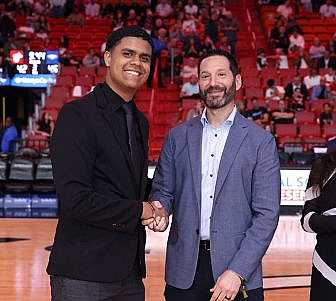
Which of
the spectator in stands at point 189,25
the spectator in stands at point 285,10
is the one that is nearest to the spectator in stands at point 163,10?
the spectator in stands at point 189,25

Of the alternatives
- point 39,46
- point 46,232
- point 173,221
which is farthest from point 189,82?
point 173,221

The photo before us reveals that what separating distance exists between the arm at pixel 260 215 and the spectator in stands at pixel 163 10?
45.7 feet

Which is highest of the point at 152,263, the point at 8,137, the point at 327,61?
the point at 327,61

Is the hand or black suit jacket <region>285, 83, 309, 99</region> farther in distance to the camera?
black suit jacket <region>285, 83, 309, 99</region>

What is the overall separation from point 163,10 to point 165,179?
13922 mm

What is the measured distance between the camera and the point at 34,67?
1323 cm

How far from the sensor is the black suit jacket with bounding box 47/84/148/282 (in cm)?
233

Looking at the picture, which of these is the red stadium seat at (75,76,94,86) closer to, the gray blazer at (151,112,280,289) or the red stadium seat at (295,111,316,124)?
the red stadium seat at (295,111,316,124)

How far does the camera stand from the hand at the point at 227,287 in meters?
2.53

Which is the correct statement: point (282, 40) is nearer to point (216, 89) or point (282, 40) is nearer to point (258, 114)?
point (258, 114)

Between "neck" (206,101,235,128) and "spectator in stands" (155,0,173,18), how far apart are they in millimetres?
13753

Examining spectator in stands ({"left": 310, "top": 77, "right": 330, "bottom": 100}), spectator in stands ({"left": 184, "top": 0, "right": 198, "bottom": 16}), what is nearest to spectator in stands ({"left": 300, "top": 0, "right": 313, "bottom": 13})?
spectator in stands ({"left": 184, "top": 0, "right": 198, "bottom": 16})

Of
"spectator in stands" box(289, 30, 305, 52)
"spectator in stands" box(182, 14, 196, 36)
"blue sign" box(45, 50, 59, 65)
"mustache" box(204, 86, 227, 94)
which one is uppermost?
"spectator in stands" box(182, 14, 196, 36)

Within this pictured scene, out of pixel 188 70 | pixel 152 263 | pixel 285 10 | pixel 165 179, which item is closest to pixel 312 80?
pixel 188 70
